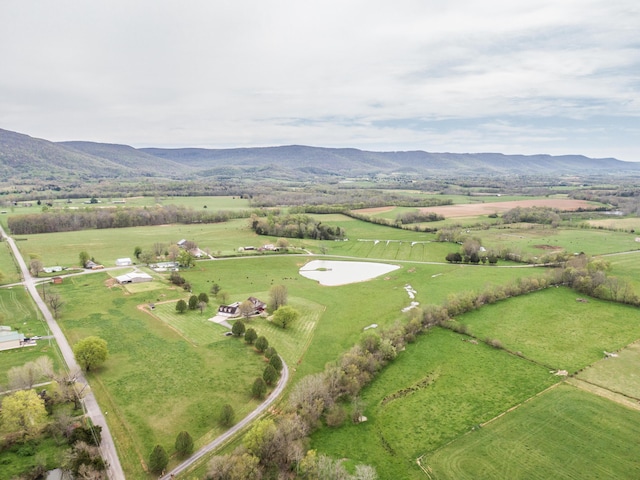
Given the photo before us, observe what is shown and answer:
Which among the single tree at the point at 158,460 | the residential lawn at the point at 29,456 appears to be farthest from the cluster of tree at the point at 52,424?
the single tree at the point at 158,460

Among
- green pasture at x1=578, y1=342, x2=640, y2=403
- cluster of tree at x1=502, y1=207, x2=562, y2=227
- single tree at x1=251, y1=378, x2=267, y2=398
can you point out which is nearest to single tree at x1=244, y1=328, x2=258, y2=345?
single tree at x1=251, y1=378, x2=267, y2=398

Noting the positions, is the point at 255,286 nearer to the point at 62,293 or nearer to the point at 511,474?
the point at 62,293

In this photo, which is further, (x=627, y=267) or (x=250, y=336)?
(x=627, y=267)

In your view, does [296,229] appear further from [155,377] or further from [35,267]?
[155,377]

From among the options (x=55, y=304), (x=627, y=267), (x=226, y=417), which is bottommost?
(x=226, y=417)

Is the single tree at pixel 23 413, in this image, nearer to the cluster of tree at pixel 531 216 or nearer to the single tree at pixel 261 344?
the single tree at pixel 261 344

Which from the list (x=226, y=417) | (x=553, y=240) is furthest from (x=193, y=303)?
(x=553, y=240)
